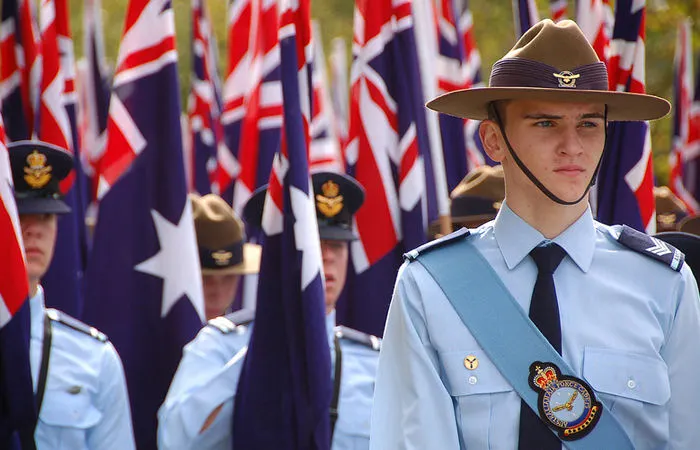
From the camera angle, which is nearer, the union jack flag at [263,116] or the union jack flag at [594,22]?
the union jack flag at [594,22]

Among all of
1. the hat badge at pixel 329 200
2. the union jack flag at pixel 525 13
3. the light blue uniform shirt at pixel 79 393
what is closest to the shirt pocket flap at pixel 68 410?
the light blue uniform shirt at pixel 79 393

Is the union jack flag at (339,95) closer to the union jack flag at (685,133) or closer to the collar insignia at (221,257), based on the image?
the union jack flag at (685,133)

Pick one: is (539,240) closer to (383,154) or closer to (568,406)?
(568,406)

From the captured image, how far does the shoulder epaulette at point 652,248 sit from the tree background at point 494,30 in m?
9.44

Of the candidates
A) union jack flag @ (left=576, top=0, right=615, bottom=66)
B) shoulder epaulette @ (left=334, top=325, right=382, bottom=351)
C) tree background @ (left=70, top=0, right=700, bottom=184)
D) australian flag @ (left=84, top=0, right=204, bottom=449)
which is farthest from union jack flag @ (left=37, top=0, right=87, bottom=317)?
tree background @ (left=70, top=0, right=700, bottom=184)

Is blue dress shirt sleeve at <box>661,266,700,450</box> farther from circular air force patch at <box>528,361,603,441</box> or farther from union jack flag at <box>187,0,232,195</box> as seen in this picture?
union jack flag at <box>187,0,232,195</box>

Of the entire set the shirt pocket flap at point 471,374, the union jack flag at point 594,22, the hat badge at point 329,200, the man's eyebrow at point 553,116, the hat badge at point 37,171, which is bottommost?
the shirt pocket flap at point 471,374

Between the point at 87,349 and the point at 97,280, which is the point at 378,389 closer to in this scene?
the point at 87,349

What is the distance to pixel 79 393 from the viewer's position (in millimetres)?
5340

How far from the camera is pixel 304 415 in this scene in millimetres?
5125

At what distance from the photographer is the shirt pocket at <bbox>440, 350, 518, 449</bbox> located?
119 inches

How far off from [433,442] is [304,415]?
2.21 metres

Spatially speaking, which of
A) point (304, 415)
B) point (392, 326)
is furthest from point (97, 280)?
point (392, 326)

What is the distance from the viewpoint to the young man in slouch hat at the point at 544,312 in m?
3.01
